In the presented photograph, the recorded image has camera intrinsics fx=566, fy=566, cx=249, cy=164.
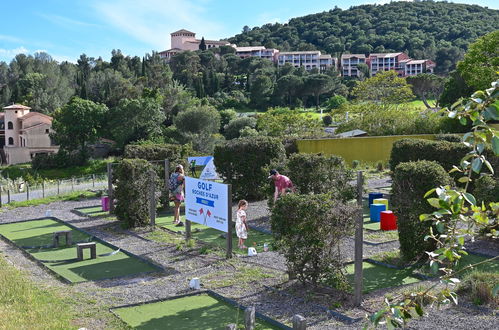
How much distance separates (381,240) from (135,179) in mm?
7361

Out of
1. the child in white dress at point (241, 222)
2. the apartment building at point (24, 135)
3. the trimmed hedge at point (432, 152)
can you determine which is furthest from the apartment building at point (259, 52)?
the child in white dress at point (241, 222)

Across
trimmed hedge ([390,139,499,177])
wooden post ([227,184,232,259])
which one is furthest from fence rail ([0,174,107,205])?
trimmed hedge ([390,139,499,177])

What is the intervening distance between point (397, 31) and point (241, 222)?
568ft

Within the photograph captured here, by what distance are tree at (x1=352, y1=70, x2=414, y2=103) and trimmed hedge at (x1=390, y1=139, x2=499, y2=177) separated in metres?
33.5

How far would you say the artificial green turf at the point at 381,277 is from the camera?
404 inches

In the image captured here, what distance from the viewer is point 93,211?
66.4 feet

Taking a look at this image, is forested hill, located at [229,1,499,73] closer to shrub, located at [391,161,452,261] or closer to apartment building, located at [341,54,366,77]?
apartment building, located at [341,54,366,77]

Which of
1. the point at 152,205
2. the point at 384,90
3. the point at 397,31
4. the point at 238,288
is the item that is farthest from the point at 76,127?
the point at 397,31

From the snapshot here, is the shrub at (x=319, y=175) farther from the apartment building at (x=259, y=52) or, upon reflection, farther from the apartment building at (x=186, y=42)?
the apartment building at (x=186, y=42)

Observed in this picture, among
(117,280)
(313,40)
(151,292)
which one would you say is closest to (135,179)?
(117,280)

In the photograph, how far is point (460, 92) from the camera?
5444 cm

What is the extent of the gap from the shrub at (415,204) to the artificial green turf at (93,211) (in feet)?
36.9

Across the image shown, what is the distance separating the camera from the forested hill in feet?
516

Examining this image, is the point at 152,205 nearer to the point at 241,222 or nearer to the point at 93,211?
the point at 241,222
